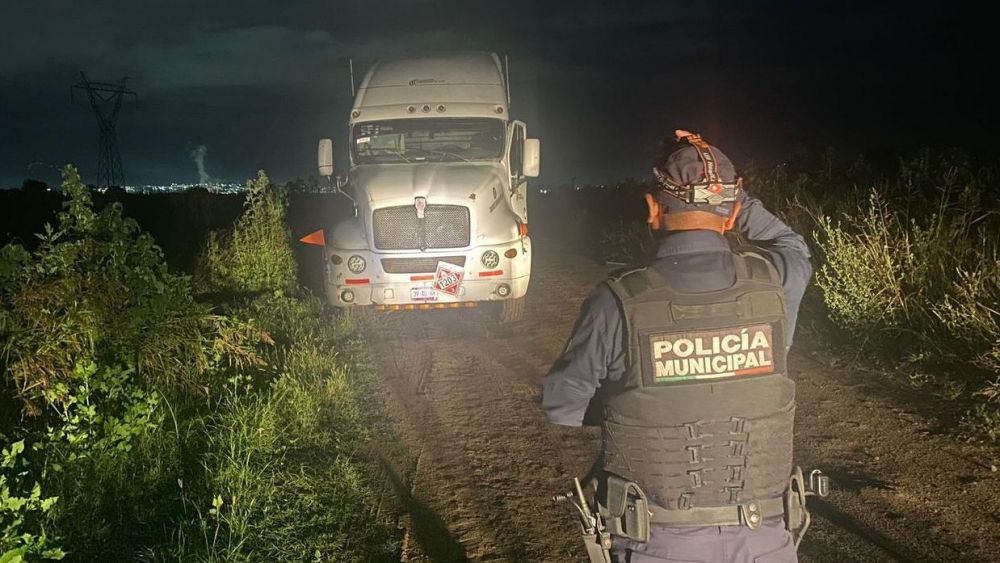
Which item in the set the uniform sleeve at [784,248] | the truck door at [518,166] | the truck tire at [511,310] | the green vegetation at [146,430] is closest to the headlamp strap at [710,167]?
the uniform sleeve at [784,248]

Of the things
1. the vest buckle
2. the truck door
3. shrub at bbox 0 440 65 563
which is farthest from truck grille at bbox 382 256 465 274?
the vest buckle

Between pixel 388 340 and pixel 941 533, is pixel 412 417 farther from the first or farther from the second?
A: pixel 941 533

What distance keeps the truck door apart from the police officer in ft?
24.0

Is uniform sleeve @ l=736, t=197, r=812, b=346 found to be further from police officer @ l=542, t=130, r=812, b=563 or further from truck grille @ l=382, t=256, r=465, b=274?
truck grille @ l=382, t=256, r=465, b=274

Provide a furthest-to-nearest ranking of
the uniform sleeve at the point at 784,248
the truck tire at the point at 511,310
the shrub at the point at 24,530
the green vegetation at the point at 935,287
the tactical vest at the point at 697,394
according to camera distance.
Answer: the truck tire at the point at 511,310
the green vegetation at the point at 935,287
the shrub at the point at 24,530
the uniform sleeve at the point at 784,248
the tactical vest at the point at 697,394

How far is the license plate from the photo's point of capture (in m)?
8.46

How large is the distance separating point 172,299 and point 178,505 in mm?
1642

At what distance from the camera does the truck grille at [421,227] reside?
851 centimetres

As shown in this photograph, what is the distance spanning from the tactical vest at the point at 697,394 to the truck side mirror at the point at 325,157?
26.1 ft

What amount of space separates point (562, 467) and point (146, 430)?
99.3 inches

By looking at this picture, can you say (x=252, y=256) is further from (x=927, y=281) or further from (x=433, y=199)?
(x=927, y=281)

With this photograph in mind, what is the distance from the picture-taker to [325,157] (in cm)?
941

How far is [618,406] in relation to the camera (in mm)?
2023

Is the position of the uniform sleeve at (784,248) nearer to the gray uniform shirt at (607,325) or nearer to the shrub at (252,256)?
the gray uniform shirt at (607,325)
